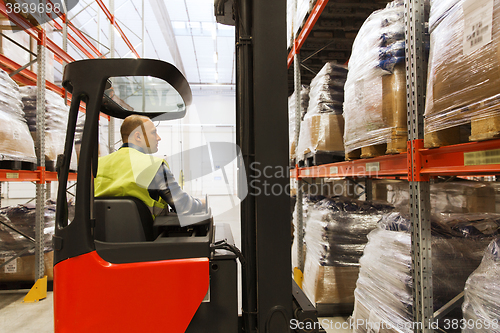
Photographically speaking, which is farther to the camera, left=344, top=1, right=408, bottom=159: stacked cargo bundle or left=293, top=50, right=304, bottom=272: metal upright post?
left=293, top=50, right=304, bottom=272: metal upright post

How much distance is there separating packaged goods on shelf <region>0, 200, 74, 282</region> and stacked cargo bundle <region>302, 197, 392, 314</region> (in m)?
3.76

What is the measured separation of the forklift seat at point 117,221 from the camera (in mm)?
1642

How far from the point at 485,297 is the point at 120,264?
6.30 feet

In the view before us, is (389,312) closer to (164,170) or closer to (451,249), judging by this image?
(451,249)

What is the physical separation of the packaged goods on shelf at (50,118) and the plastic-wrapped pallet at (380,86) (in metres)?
4.17

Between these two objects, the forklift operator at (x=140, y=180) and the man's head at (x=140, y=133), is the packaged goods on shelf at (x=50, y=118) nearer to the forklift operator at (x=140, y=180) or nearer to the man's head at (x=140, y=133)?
the man's head at (x=140, y=133)

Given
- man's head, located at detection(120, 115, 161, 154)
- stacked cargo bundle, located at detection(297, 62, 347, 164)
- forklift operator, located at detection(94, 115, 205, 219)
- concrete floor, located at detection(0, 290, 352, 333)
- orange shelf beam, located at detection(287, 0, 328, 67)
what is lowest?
concrete floor, located at detection(0, 290, 352, 333)

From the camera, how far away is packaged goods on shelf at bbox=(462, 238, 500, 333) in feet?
4.57

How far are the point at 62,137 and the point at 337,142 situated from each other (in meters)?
4.07

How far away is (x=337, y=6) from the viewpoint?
11.4 feet

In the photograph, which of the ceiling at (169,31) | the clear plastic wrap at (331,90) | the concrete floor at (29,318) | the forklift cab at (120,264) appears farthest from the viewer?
the ceiling at (169,31)

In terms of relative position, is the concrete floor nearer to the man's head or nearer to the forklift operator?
the forklift operator

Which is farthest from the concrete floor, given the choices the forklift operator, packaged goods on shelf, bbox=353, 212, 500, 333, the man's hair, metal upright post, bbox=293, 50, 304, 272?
the man's hair

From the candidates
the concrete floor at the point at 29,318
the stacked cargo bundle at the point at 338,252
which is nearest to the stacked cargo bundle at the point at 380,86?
the stacked cargo bundle at the point at 338,252
